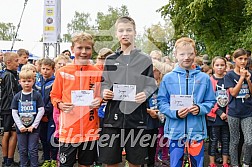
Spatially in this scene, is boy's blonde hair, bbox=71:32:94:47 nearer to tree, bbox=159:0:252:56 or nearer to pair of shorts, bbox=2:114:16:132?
pair of shorts, bbox=2:114:16:132

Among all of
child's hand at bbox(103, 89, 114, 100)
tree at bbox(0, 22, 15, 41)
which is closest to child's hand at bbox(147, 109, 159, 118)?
child's hand at bbox(103, 89, 114, 100)

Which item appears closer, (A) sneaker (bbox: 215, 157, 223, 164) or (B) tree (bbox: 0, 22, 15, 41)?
(A) sneaker (bbox: 215, 157, 223, 164)

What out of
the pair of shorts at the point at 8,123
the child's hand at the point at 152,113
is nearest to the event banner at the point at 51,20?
the pair of shorts at the point at 8,123

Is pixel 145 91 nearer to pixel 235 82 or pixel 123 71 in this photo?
pixel 123 71

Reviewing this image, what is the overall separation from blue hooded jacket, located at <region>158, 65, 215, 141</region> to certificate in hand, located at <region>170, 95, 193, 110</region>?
7 centimetres

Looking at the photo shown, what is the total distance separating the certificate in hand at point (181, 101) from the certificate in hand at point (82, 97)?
0.84 metres

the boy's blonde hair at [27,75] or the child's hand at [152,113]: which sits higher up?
the boy's blonde hair at [27,75]

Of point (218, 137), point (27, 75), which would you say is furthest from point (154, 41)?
point (27, 75)

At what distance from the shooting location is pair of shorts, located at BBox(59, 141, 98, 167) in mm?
3475

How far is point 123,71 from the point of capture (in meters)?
3.32

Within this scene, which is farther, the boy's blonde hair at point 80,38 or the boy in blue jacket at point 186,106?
the boy's blonde hair at point 80,38

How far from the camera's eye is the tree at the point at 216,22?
14.8 metres

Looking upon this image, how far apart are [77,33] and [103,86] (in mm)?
674

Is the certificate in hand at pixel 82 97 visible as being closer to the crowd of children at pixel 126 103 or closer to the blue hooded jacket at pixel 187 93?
the crowd of children at pixel 126 103
